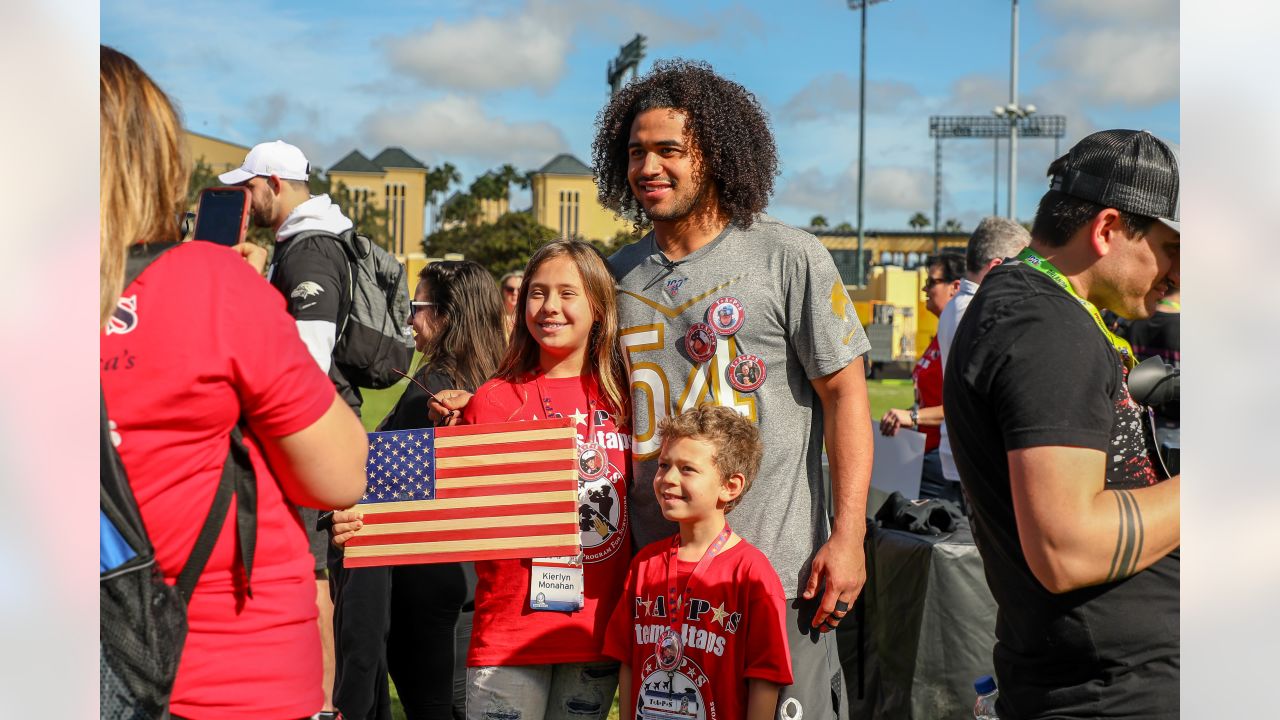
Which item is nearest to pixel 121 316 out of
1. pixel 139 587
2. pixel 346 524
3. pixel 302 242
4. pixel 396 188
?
pixel 139 587

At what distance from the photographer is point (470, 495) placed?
3045 mm

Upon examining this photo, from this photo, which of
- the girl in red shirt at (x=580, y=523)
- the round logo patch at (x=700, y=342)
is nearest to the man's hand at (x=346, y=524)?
the girl in red shirt at (x=580, y=523)

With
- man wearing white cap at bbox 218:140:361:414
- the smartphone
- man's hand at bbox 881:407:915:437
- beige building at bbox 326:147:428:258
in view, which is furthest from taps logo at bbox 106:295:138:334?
beige building at bbox 326:147:428:258

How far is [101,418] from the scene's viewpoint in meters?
1.81

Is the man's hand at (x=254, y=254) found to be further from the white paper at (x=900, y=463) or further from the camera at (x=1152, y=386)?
the white paper at (x=900, y=463)

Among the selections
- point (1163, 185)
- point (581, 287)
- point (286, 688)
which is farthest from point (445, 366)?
point (1163, 185)

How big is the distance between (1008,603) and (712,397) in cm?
102

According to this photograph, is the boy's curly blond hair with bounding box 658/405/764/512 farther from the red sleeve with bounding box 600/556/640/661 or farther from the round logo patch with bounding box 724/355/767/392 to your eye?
the red sleeve with bounding box 600/556/640/661

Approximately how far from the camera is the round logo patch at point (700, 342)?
121 inches

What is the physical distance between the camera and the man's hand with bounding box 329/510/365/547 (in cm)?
302

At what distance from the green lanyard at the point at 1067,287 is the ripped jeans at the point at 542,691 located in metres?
1.59

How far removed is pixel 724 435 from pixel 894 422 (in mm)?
3337
